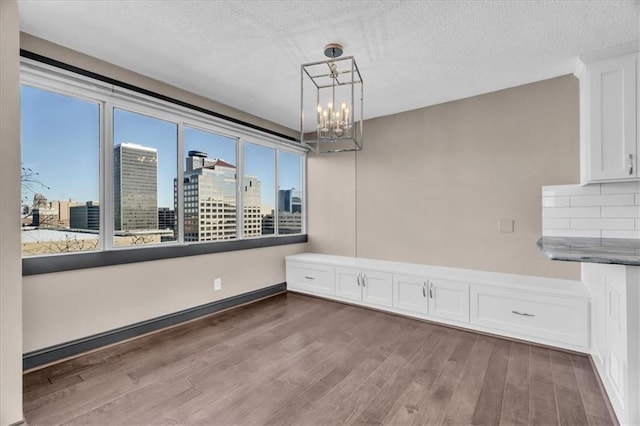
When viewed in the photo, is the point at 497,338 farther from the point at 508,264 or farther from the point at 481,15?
the point at 481,15

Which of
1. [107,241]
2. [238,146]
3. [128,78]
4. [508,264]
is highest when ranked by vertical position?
A: [128,78]

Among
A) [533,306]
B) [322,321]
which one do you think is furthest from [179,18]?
[533,306]

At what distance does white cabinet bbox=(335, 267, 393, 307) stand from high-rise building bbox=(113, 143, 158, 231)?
225 centimetres

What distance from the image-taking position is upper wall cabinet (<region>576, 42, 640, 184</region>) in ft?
7.50

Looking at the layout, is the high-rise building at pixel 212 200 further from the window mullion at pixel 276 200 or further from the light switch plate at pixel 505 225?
the light switch plate at pixel 505 225

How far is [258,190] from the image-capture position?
435cm

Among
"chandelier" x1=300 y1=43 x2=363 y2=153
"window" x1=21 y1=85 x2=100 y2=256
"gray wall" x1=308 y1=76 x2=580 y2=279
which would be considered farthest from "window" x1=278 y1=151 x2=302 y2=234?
"window" x1=21 y1=85 x2=100 y2=256

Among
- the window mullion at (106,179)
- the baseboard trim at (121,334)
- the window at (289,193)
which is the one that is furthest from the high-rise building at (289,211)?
the window mullion at (106,179)

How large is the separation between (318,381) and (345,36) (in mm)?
2507

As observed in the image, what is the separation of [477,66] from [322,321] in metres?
2.90

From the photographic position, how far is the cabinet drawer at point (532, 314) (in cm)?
251

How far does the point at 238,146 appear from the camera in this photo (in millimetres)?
3990

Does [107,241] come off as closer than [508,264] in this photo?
Yes

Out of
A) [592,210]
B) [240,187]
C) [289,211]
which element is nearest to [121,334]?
[240,187]
